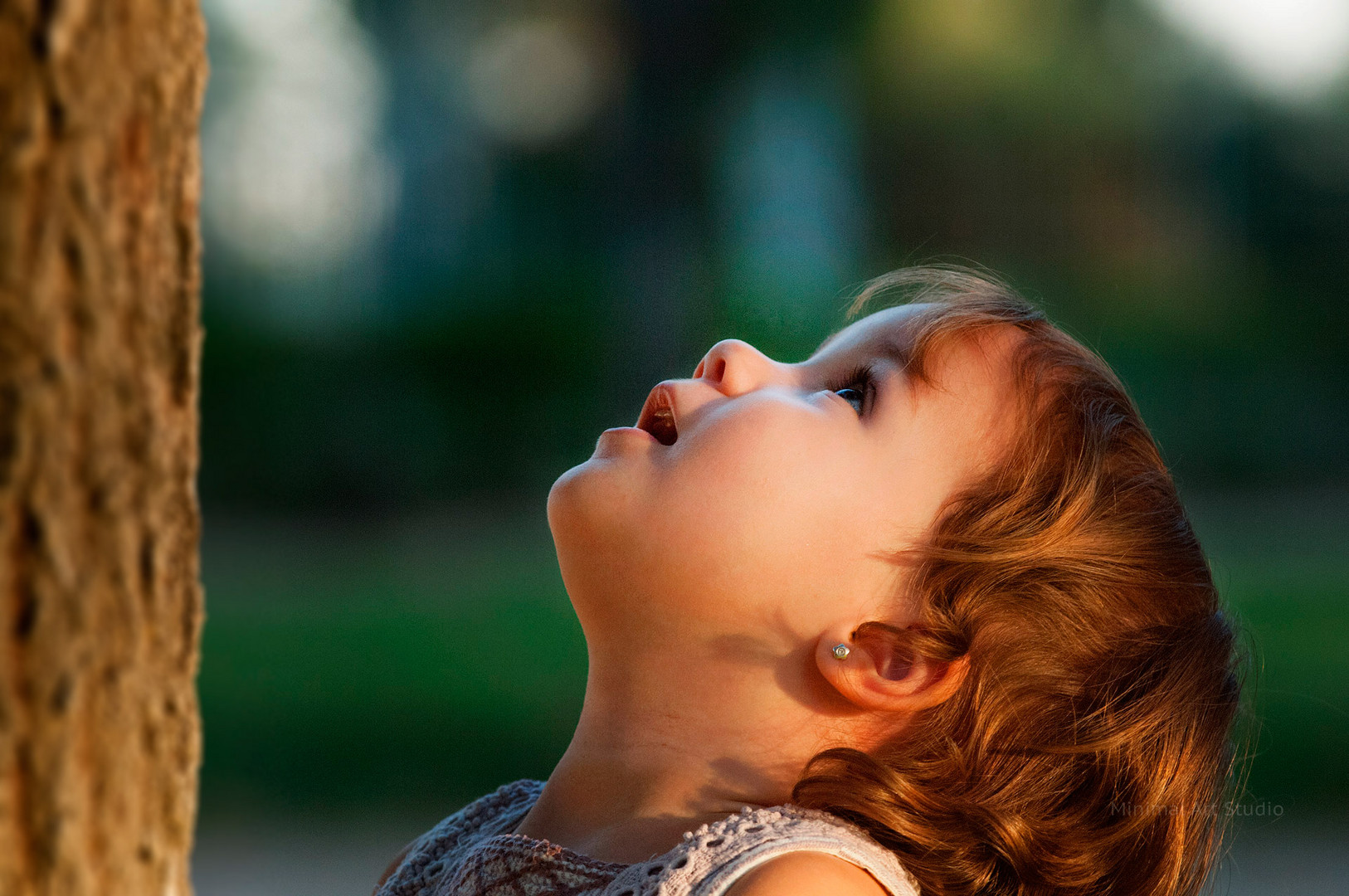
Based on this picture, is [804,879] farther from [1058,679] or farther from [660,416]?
[660,416]

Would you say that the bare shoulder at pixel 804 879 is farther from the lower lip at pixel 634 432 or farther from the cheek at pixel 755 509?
the lower lip at pixel 634 432

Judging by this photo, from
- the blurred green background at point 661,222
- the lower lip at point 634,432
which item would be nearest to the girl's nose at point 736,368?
the lower lip at point 634,432

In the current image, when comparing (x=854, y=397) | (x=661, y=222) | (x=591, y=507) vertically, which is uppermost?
(x=661, y=222)

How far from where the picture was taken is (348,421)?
9.71 m

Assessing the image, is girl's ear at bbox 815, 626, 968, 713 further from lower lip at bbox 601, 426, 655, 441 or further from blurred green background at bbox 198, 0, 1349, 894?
blurred green background at bbox 198, 0, 1349, 894

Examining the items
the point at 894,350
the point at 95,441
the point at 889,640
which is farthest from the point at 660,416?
the point at 95,441

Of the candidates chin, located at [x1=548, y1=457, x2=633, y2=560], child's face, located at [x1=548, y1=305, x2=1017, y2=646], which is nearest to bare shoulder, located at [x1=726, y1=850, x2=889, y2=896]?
child's face, located at [x1=548, y1=305, x2=1017, y2=646]

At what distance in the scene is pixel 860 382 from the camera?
5.10ft

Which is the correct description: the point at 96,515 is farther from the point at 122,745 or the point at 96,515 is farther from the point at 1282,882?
the point at 1282,882

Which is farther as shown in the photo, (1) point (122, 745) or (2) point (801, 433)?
(2) point (801, 433)

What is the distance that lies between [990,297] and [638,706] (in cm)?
78

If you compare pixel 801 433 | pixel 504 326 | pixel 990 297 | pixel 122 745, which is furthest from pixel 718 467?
pixel 504 326

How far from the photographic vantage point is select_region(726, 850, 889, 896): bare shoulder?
115 centimetres

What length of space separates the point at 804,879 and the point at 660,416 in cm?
64
